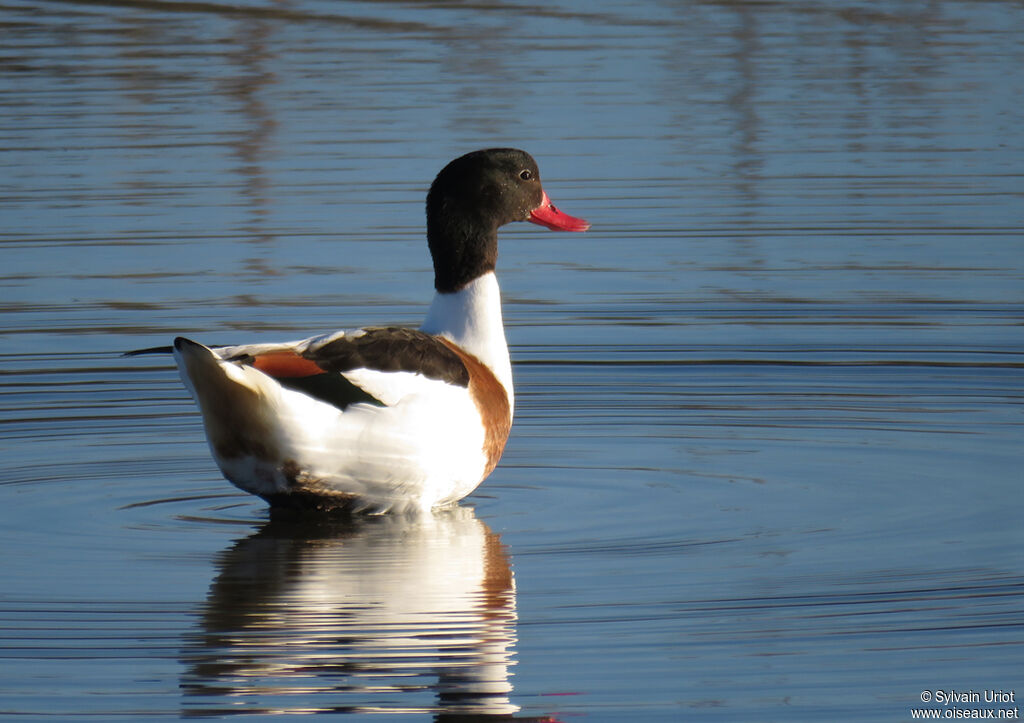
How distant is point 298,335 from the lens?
1045cm

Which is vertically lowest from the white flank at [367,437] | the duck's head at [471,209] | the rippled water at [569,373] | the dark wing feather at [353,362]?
the rippled water at [569,373]

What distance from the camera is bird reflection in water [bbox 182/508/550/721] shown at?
212 inches

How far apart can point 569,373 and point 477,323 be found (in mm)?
2204

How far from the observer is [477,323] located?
7.74m

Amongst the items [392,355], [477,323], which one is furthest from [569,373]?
[392,355]

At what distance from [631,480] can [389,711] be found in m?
2.77

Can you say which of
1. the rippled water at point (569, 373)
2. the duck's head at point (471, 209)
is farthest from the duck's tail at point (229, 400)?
the duck's head at point (471, 209)

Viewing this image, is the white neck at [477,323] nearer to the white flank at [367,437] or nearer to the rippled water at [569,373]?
the white flank at [367,437]

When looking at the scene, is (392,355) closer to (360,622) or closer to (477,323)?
(477,323)

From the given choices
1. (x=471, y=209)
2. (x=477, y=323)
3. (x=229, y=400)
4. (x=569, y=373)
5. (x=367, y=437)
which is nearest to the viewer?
(x=229, y=400)

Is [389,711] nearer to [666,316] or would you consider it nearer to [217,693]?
[217,693]

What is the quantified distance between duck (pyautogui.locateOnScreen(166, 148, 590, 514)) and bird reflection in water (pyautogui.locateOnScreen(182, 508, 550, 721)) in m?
0.19

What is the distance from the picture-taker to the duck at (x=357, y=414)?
692 cm

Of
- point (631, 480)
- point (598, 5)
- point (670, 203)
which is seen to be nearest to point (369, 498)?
point (631, 480)
